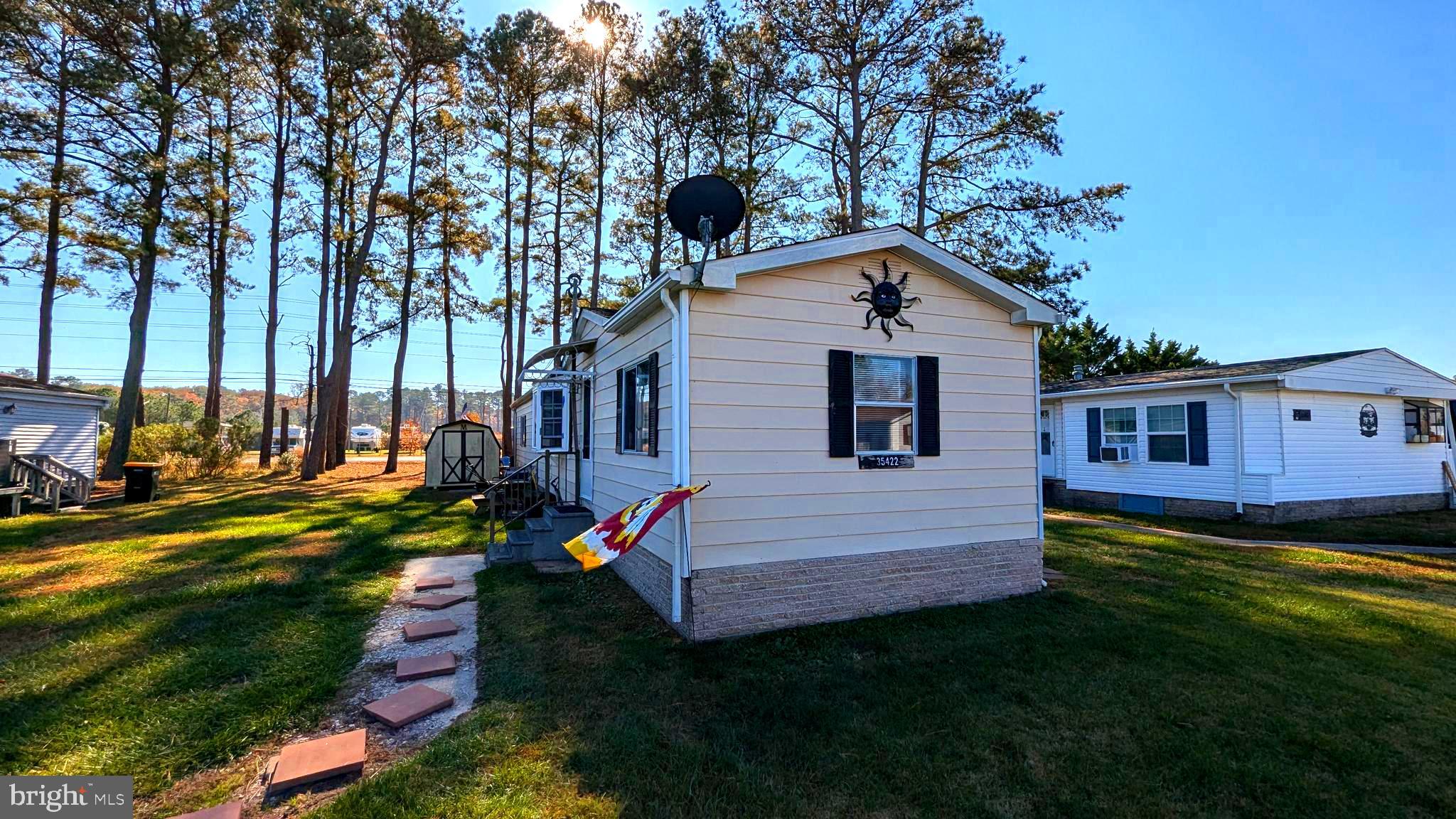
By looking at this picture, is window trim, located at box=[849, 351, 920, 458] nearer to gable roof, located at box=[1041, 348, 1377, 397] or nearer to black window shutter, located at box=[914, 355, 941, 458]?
black window shutter, located at box=[914, 355, 941, 458]

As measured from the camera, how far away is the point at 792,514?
4508mm

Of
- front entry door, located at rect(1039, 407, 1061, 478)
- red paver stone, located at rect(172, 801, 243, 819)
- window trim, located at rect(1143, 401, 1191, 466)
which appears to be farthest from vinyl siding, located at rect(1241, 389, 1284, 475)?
red paver stone, located at rect(172, 801, 243, 819)

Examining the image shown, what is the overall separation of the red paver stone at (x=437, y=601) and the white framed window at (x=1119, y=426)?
43.2ft

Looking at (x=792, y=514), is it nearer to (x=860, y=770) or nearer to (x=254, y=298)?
(x=860, y=770)

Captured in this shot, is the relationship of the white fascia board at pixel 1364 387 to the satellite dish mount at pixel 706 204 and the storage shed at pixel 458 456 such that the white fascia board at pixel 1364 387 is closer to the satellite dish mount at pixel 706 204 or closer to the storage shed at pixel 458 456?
the satellite dish mount at pixel 706 204

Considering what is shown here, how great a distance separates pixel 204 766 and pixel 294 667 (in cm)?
112

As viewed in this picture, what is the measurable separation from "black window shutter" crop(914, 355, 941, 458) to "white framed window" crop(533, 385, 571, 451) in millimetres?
5075

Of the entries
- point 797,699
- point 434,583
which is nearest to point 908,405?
point 797,699

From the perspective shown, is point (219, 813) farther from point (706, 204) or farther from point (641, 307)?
point (706, 204)

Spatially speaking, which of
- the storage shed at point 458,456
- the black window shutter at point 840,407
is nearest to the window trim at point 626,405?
the black window shutter at point 840,407

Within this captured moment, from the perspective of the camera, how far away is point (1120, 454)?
12.1 meters

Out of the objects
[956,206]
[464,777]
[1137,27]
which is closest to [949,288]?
[464,777]

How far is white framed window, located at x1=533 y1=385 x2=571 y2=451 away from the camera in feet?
26.5

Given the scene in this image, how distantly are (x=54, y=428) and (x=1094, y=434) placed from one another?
22643 millimetres
